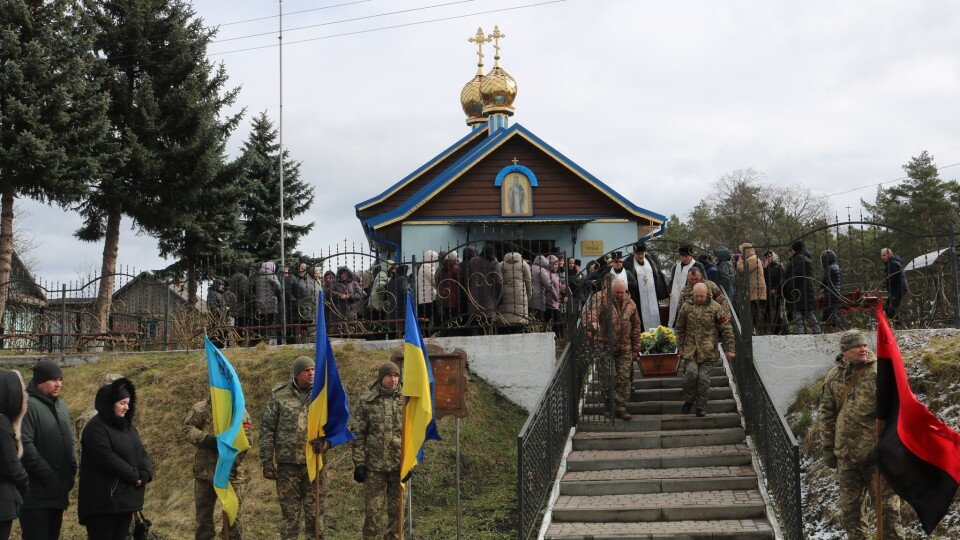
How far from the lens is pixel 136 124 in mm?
25188

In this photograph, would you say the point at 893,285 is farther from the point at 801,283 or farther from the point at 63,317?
the point at 63,317

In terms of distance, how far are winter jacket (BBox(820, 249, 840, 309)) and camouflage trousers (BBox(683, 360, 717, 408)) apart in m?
3.27

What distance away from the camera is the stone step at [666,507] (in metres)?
9.60

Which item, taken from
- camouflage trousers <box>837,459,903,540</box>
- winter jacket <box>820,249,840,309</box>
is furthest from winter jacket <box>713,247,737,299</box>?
camouflage trousers <box>837,459,903,540</box>

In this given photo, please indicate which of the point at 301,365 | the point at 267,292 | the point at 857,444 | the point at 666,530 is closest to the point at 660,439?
the point at 666,530

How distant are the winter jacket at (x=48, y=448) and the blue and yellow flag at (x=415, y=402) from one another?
290cm

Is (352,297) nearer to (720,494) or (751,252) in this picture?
(751,252)

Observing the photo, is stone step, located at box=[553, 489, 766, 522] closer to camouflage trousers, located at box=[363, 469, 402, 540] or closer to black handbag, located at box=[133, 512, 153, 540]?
camouflage trousers, located at box=[363, 469, 402, 540]

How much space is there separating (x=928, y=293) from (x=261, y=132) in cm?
2650

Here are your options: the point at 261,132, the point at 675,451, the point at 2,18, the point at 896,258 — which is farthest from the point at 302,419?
the point at 261,132

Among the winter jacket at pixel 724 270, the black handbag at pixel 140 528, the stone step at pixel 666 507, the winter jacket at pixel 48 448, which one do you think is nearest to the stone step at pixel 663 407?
the stone step at pixel 666 507

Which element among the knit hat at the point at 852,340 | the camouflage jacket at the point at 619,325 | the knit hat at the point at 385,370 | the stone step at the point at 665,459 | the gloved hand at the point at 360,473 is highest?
the camouflage jacket at the point at 619,325

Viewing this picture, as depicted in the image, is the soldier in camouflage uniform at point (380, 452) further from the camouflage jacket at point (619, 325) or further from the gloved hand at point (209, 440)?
the camouflage jacket at point (619, 325)

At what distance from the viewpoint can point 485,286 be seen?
15008 millimetres
